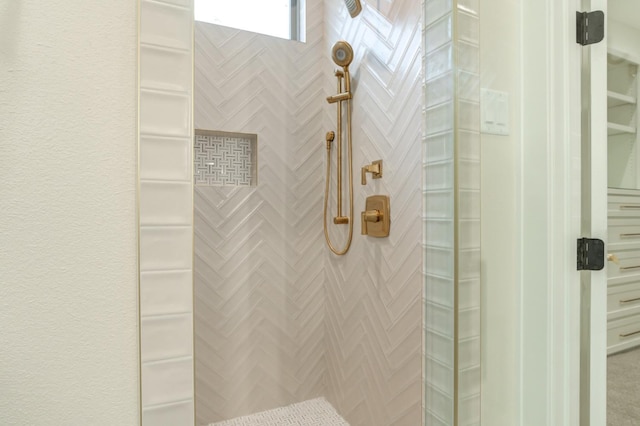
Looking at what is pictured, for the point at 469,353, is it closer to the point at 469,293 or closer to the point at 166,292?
the point at 469,293

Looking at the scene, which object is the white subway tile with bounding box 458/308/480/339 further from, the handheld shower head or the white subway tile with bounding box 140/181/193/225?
the handheld shower head

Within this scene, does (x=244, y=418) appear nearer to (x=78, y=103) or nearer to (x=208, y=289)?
(x=208, y=289)

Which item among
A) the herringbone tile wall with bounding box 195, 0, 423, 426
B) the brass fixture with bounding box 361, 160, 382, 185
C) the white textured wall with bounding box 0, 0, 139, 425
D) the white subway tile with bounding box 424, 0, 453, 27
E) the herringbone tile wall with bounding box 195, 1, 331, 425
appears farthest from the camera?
the herringbone tile wall with bounding box 195, 1, 331, 425

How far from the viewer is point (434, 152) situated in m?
1.07

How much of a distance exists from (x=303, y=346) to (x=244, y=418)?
0.49 metres

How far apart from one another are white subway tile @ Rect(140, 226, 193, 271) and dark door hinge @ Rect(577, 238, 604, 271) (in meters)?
1.06

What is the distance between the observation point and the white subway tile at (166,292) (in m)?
0.69

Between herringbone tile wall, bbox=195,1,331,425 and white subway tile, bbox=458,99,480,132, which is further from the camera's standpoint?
herringbone tile wall, bbox=195,1,331,425

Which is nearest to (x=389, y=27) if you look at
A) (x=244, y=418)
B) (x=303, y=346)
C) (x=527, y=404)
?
(x=527, y=404)

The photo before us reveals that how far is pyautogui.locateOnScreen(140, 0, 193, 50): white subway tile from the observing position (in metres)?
0.69

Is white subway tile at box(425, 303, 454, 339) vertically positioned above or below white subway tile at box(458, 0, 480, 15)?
below

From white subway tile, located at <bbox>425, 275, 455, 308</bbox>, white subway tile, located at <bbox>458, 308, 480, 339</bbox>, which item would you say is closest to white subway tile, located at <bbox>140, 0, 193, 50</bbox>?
white subway tile, located at <bbox>425, 275, 455, 308</bbox>

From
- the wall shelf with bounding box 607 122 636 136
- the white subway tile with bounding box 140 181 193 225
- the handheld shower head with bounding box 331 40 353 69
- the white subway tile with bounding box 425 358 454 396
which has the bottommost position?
the white subway tile with bounding box 425 358 454 396

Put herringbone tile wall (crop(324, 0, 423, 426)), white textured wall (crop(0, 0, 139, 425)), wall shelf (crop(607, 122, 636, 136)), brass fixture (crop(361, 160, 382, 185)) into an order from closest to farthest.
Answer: white textured wall (crop(0, 0, 139, 425)) < wall shelf (crop(607, 122, 636, 136)) < herringbone tile wall (crop(324, 0, 423, 426)) < brass fixture (crop(361, 160, 382, 185))
